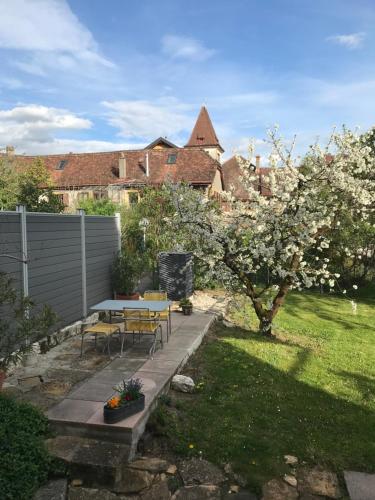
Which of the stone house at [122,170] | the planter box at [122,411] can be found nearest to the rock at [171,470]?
the planter box at [122,411]

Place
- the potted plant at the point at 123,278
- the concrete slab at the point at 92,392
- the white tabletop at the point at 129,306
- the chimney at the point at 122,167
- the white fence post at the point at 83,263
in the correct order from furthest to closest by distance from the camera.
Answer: the chimney at the point at 122,167
the potted plant at the point at 123,278
the white fence post at the point at 83,263
the white tabletop at the point at 129,306
the concrete slab at the point at 92,392

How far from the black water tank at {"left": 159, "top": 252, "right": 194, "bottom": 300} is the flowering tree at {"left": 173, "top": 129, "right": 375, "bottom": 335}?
139 inches

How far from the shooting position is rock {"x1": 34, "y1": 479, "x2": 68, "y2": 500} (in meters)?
4.02

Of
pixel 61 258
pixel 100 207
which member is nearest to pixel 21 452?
pixel 61 258

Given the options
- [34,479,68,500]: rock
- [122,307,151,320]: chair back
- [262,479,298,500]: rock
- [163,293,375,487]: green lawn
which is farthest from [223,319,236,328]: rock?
[34,479,68,500]: rock

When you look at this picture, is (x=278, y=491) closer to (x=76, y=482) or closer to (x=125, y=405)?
(x=125, y=405)

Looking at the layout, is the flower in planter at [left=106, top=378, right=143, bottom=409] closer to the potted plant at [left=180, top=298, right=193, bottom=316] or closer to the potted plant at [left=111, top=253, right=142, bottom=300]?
the potted plant at [left=180, top=298, right=193, bottom=316]

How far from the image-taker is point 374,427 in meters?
5.66

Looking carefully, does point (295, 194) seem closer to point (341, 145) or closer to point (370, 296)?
point (341, 145)

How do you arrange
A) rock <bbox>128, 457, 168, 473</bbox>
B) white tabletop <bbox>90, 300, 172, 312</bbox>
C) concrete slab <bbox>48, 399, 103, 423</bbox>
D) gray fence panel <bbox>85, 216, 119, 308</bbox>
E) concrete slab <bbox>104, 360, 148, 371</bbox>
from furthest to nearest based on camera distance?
gray fence panel <bbox>85, 216, 119, 308</bbox>, white tabletop <bbox>90, 300, 172, 312</bbox>, concrete slab <bbox>104, 360, 148, 371</bbox>, concrete slab <bbox>48, 399, 103, 423</bbox>, rock <bbox>128, 457, 168, 473</bbox>

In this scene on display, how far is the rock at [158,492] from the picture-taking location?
13.8ft

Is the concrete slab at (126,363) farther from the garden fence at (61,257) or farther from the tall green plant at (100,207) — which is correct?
the tall green plant at (100,207)

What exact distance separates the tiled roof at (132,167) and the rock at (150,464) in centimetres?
2913

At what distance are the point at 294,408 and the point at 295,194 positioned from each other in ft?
16.6
